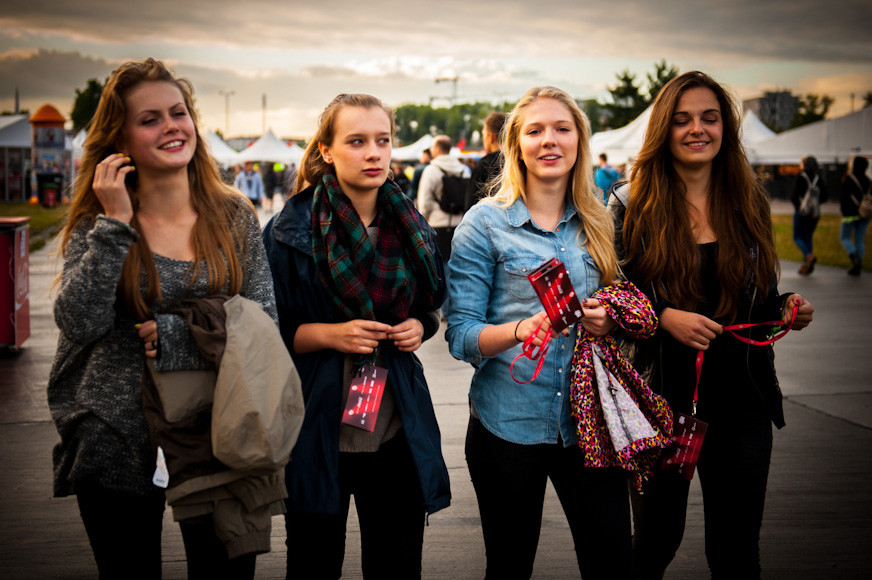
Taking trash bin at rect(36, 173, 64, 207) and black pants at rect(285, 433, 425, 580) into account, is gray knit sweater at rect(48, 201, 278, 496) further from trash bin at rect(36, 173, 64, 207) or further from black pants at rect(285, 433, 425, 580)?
trash bin at rect(36, 173, 64, 207)

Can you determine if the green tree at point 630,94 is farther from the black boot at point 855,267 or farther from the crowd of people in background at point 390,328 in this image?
the crowd of people in background at point 390,328

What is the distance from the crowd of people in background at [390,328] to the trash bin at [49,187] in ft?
104

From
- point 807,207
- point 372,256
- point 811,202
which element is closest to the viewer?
point 372,256

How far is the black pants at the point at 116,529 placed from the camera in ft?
7.20

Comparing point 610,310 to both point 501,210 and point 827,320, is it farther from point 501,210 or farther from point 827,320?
point 827,320

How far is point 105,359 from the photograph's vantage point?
2.21 m

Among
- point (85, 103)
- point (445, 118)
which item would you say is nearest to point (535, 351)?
point (85, 103)

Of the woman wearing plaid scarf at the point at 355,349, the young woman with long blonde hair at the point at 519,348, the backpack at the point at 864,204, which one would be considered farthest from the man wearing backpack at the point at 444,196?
the backpack at the point at 864,204

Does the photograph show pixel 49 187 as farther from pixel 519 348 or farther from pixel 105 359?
pixel 519 348

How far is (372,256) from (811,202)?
1250cm

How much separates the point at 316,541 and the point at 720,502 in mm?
1461

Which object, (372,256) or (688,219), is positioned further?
(688,219)

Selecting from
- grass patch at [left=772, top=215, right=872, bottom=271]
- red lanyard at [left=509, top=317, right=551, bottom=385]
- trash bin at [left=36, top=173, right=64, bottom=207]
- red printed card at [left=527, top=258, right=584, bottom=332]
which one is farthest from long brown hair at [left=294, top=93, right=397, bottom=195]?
trash bin at [left=36, top=173, right=64, bottom=207]

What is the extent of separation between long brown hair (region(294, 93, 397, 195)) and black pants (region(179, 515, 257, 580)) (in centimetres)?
116
